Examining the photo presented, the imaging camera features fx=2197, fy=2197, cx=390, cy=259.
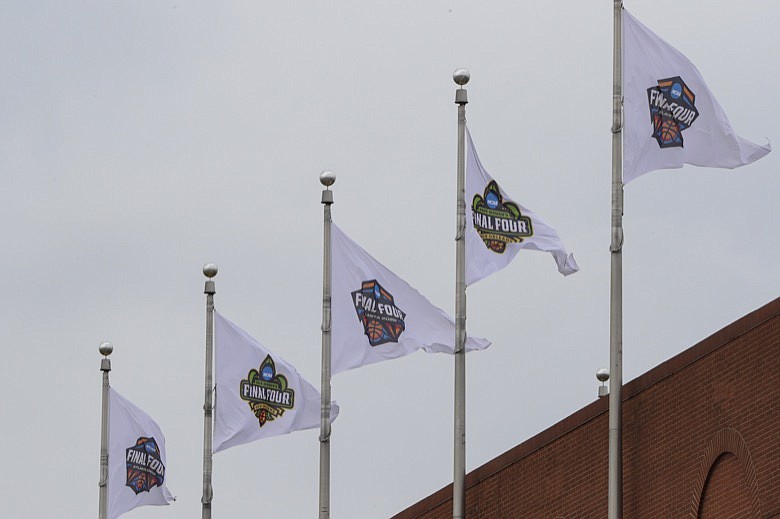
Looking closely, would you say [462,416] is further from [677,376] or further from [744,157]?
[744,157]

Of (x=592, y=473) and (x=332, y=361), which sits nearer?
(x=592, y=473)

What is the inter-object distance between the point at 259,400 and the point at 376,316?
263 cm

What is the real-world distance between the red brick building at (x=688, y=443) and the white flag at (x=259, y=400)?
3.56 metres

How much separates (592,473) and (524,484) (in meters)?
2.24

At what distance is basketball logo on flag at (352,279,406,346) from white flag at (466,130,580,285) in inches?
63.6

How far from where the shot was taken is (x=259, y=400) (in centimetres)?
3241

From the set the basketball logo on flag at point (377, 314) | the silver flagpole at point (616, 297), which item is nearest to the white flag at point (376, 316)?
the basketball logo on flag at point (377, 314)

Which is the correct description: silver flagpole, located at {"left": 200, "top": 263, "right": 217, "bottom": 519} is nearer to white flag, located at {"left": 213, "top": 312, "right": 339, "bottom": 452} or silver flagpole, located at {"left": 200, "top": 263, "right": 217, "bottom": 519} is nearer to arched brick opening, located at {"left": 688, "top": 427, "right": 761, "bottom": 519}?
white flag, located at {"left": 213, "top": 312, "right": 339, "bottom": 452}

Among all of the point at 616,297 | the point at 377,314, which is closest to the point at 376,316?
the point at 377,314

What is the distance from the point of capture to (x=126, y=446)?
1411 inches

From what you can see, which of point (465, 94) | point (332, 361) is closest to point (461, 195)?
point (465, 94)

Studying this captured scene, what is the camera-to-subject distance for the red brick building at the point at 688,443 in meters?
25.3

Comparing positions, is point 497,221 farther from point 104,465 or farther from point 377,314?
point 104,465

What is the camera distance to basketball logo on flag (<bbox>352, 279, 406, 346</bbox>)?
30.7m
